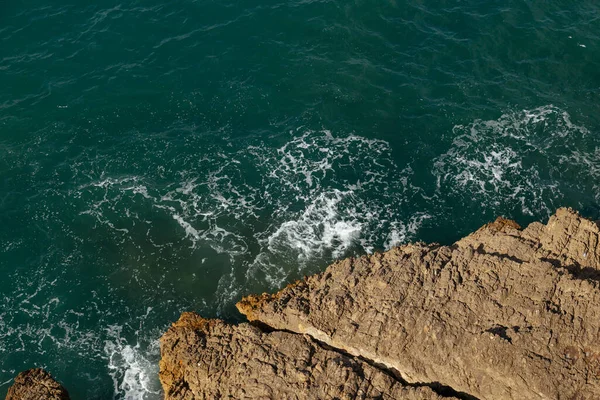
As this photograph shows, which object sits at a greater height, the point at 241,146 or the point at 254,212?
the point at 241,146

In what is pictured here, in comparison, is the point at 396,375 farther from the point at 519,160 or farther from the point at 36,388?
the point at 519,160

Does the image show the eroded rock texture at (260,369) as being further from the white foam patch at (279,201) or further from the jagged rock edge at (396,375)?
the white foam patch at (279,201)

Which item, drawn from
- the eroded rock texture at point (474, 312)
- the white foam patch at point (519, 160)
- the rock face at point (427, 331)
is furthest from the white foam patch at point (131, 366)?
the white foam patch at point (519, 160)

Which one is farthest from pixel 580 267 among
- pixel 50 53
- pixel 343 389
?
pixel 50 53

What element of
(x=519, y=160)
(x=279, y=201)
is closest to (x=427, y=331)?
(x=279, y=201)

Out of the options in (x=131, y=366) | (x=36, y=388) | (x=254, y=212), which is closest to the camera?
(x=36, y=388)
